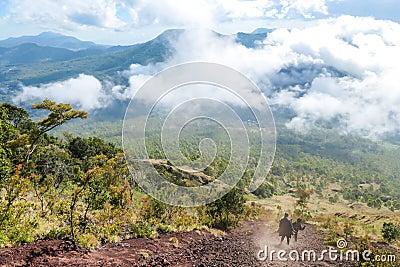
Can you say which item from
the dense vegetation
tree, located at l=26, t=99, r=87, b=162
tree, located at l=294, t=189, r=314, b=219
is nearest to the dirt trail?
the dense vegetation

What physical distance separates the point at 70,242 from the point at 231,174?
4.07m

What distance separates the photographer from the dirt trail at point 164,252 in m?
5.98

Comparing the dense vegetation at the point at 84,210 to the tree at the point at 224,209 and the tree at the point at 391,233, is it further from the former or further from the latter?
the tree at the point at 391,233

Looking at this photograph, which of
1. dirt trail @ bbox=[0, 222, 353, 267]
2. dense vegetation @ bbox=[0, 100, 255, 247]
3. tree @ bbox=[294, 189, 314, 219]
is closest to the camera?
dirt trail @ bbox=[0, 222, 353, 267]

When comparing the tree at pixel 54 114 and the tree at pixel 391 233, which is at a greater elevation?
the tree at pixel 54 114

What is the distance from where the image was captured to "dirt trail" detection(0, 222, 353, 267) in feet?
19.6

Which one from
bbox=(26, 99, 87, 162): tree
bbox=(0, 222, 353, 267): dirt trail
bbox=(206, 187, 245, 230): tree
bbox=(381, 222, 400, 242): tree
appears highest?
bbox=(26, 99, 87, 162): tree

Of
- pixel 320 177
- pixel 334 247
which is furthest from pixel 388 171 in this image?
pixel 334 247

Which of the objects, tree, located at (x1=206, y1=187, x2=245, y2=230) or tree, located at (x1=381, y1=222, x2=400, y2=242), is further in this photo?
tree, located at (x1=381, y1=222, x2=400, y2=242)

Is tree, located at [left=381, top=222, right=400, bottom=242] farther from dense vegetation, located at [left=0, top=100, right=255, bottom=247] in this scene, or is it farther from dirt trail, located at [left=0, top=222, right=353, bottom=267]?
dense vegetation, located at [left=0, top=100, right=255, bottom=247]

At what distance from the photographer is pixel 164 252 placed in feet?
25.2

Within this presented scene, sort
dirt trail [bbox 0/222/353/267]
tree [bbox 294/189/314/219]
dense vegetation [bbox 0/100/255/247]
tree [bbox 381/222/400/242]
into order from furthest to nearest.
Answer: tree [bbox 294/189/314/219]
tree [bbox 381/222/400/242]
dense vegetation [bbox 0/100/255/247]
dirt trail [bbox 0/222/353/267]

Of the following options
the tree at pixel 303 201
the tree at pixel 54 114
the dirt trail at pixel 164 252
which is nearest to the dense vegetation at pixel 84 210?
the tree at pixel 54 114

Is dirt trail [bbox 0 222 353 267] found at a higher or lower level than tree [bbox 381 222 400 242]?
higher
